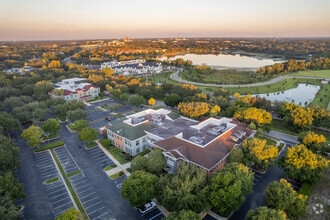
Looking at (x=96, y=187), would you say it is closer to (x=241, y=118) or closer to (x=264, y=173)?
(x=264, y=173)

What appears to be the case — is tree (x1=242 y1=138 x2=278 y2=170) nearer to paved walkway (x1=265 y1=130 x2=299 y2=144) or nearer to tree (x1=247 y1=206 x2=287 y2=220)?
tree (x1=247 y1=206 x2=287 y2=220)

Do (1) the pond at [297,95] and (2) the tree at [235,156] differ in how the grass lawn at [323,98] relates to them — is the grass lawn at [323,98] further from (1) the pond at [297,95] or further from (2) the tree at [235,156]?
(2) the tree at [235,156]

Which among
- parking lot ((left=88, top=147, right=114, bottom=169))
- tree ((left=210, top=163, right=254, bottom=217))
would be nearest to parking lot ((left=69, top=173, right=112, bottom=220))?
parking lot ((left=88, top=147, right=114, bottom=169))

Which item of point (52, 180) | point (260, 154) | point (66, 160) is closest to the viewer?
point (260, 154)

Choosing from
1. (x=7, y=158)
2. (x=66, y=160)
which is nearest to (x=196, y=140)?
(x=66, y=160)

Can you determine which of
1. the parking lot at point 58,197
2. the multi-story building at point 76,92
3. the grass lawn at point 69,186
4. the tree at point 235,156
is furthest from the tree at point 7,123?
the tree at point 235,156

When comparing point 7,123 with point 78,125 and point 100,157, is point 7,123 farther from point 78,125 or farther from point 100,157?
point 100,157
